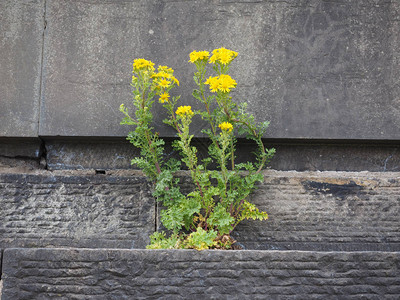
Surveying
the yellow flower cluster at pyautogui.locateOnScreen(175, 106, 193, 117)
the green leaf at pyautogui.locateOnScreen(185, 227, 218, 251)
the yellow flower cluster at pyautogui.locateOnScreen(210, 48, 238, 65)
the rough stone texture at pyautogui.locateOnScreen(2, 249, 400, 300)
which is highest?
the yellow flower cluster at pyautogui.locateOnScreen(210, 48, 238, 65)

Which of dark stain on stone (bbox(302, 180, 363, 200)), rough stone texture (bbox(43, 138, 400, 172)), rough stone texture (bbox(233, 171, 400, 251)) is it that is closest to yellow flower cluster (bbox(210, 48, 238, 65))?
rough stone texture (bbox(43, 138, 400, 172))

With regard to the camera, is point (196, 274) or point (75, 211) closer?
point (196, 274)

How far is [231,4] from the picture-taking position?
2564 millimetres

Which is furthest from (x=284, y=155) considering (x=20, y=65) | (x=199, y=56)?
(x=20, y=65)

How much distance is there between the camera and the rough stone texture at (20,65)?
2471 mm

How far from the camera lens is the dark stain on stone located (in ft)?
8.03

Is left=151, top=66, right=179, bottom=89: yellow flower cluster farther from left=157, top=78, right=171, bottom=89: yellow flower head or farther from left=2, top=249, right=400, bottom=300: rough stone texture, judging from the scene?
left=2, top=249, right=400, bottom=300: rough stone texture

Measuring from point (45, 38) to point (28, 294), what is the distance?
1402 millimetres

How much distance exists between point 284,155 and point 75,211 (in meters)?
1.17

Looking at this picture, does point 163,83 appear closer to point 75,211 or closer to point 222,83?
point 222,83

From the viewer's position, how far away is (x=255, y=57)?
2.53m

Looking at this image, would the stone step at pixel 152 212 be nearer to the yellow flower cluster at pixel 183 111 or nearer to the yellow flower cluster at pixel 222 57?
the yellow flower cluster at pixel 183 111

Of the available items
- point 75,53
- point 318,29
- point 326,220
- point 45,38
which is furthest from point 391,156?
point 45,38

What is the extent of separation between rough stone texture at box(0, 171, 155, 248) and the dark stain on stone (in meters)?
0.86
